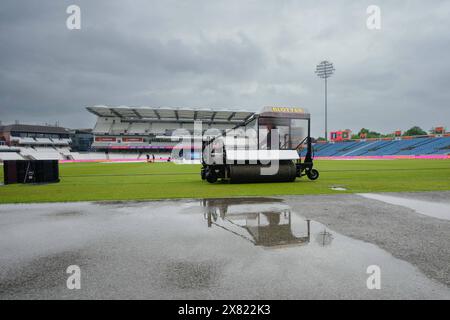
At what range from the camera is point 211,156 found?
11773 mm

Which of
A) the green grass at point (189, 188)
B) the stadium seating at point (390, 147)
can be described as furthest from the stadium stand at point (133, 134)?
the green grass at point (189, 188)

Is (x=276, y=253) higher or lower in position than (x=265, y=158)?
lower

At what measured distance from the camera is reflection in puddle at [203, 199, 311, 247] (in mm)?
3949

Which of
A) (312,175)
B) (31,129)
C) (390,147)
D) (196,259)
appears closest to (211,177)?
(312,175)

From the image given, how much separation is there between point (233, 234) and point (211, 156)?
768cm

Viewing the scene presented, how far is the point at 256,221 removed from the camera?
5039mm

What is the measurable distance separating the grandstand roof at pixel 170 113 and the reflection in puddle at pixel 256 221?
217 feet

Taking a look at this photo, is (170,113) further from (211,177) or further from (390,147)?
(211,177)

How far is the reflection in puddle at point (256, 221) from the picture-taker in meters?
3.95

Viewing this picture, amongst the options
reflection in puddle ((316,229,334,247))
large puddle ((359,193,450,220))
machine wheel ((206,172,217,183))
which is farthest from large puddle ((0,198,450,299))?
machine wheel ((206,172,217,183))

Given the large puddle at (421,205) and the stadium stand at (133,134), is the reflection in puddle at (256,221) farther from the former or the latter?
the stadium stand at (133,134)
